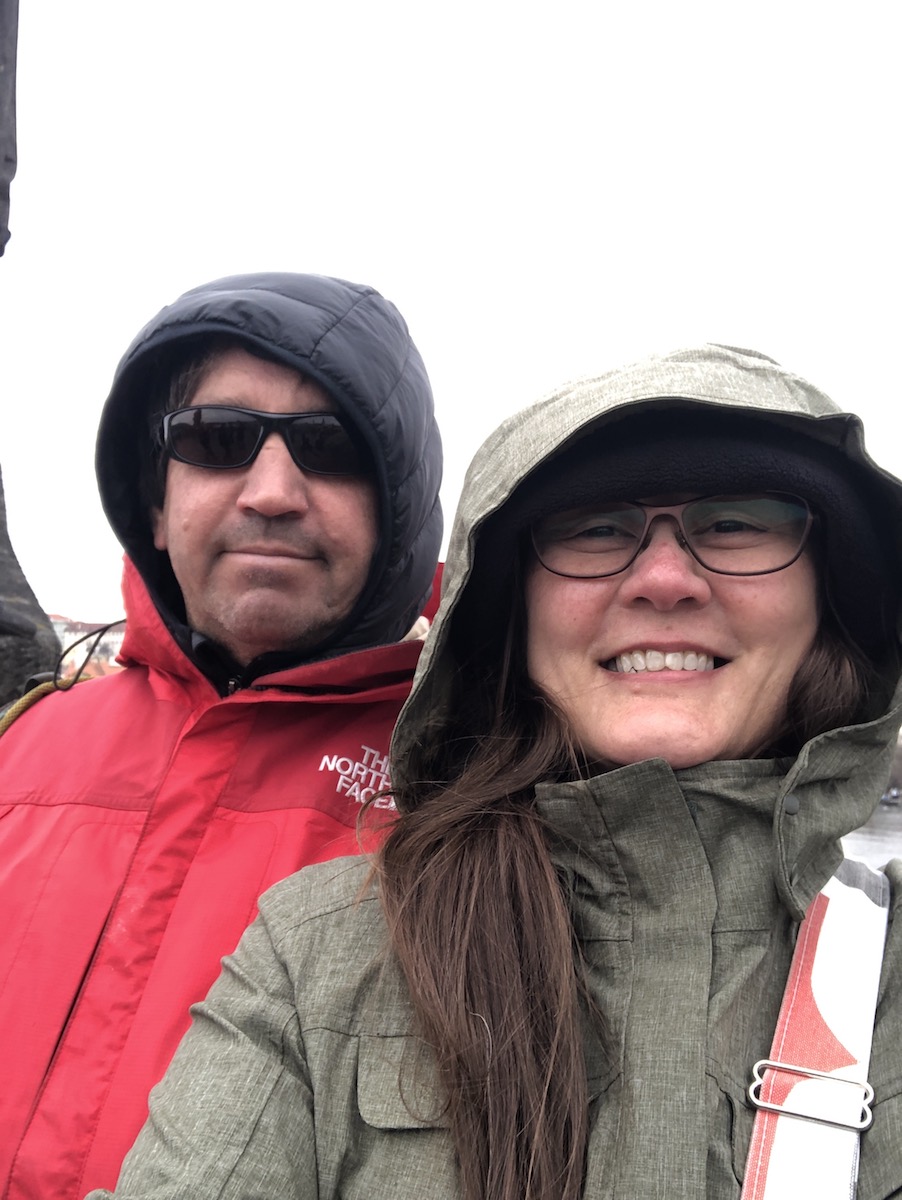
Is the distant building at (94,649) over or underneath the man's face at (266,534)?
underneath

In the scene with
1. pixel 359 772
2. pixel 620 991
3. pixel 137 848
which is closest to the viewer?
pixel 620 991

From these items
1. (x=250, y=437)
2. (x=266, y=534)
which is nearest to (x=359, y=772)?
(x=266, y=534)

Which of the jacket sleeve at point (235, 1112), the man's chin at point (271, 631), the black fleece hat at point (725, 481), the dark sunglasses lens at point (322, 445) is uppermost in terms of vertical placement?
the dark sunglasses lens at point (322, 445)

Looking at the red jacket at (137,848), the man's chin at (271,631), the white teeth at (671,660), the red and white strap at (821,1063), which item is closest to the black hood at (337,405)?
the man's chin at (271,631)

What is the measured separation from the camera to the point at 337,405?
Result: 2.20m

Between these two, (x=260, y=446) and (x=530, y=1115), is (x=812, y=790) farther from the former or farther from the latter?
(x=260, y=446)

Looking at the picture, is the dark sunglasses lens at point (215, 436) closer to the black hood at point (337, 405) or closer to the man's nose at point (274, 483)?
the man's nose at point (274, 483)

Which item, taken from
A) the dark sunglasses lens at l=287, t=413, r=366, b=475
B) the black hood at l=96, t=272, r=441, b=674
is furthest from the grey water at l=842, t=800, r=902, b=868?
the dark sunglasses lens at l=287, t=413, r=366, b=475

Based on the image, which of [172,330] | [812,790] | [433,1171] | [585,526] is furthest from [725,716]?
[172,330]

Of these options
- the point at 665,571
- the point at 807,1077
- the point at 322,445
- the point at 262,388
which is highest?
the point at 262,388

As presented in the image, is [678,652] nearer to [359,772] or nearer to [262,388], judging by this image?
[359,772]

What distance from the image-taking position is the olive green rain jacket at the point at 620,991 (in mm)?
1207

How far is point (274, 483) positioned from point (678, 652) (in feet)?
3.37

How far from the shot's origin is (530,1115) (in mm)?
1220
